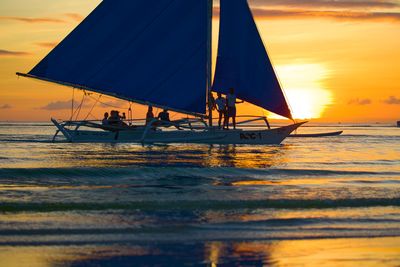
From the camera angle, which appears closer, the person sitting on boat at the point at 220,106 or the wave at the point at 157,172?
the wave at the point at 157,172

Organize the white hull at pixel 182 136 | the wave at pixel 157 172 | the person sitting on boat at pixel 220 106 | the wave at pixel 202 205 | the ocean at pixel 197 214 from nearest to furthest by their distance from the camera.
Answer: the ocean at pixel 197 214, the wave at pixel 202 205, the wave at pixel 157 172, the white hull at pixel 182 136, the person sitting on boat at pixel 220 106

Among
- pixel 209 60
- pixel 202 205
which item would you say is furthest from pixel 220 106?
pixel 202 205

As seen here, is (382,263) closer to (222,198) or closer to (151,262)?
(151,262)

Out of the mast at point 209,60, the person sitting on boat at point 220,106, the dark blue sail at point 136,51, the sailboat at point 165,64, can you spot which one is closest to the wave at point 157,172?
the person sitting on boat at point 220,106

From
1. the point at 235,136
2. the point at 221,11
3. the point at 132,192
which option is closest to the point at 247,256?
the point at 132,192

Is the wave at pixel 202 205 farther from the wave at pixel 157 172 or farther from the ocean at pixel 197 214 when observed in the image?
the wave at pixel 157 172

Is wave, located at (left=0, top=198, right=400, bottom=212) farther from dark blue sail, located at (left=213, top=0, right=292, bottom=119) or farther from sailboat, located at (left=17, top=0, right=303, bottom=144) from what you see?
dark blue sail, located at (left=213, top=0, right=292, bottom=119)

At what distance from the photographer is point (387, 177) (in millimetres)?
19812

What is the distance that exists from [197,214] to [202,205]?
3.65 feet

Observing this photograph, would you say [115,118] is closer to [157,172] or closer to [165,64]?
[165,64]

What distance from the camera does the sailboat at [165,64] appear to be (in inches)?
1342

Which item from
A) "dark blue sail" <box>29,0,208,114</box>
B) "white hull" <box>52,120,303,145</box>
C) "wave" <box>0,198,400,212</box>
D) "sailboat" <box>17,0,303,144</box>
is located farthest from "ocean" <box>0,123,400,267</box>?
"dark blue sail" <box>29,0,208,114</box>

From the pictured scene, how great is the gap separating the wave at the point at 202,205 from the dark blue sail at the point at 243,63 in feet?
65.2

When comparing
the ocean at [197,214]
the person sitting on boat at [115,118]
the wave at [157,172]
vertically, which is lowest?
the ocean at [197,214]
